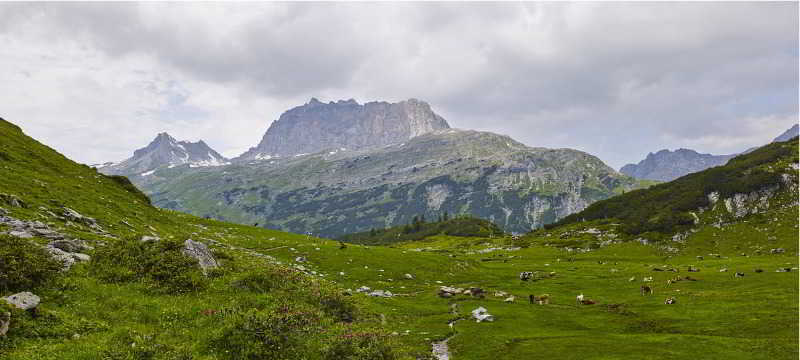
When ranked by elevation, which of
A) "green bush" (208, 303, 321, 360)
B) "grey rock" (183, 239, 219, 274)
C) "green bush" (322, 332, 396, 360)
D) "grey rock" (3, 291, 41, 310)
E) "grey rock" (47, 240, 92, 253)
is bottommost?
"green bush" (322, 332, 396, 360)

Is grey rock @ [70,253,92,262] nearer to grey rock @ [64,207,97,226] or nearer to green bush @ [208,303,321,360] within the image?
green bush @ [208,303,321,360]

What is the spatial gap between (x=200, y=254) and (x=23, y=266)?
1033 cm

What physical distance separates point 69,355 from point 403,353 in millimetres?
13808

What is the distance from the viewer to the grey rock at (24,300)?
17.7 meters

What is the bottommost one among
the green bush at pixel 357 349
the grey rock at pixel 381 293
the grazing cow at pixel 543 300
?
the grazing cow at pixel 543 300

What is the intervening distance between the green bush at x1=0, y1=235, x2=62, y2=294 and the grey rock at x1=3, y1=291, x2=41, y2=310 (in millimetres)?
1248

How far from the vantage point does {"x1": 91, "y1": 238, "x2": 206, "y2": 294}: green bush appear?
25031mm

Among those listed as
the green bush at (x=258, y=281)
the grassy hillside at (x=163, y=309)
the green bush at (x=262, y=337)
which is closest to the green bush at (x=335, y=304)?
the grassy hillside at (x=163, y=309)

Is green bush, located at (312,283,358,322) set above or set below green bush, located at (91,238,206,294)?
below

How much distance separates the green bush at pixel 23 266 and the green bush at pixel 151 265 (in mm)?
2721

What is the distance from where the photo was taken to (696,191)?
141m

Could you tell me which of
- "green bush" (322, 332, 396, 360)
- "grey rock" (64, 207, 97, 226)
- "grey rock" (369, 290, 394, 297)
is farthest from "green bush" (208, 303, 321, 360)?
"grey rock" (64, 207, 97, 226)

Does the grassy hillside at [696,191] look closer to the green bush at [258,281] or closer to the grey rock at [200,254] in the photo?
the green bush at [258,281]

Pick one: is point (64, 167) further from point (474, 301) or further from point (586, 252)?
point (586, 252)
